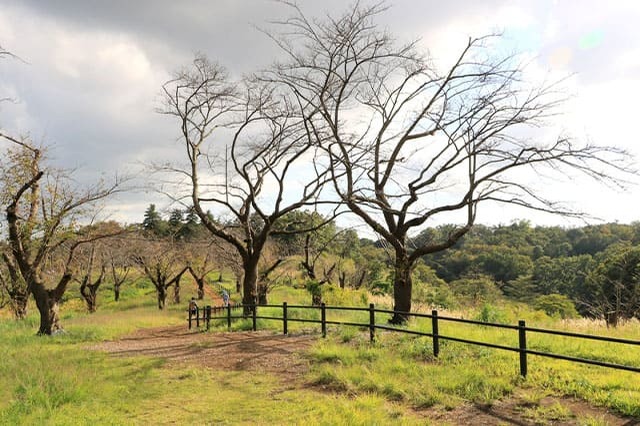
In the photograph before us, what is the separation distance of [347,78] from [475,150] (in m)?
4.60

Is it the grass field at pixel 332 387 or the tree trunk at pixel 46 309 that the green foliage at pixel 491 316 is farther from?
the tree trunk at pixel 46 309

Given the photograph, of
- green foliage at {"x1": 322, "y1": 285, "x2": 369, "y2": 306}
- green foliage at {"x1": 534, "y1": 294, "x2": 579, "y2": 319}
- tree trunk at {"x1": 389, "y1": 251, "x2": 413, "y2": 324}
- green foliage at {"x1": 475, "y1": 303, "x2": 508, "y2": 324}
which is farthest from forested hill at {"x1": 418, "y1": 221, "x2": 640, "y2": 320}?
tree trunk at {"x1": 389, "y1": 251, "x2": 413, "y2": 324}

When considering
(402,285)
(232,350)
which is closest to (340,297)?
(402,285)

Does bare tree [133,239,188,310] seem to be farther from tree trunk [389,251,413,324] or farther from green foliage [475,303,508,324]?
green foliage [475,303,508,324]

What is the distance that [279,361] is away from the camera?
10414 mm

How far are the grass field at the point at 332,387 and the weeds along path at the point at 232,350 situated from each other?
1.81 ft

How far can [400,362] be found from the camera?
348 inches

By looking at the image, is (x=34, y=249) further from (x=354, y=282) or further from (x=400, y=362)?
(x=354, y=282)

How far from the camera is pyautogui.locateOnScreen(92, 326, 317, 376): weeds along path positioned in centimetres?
1026

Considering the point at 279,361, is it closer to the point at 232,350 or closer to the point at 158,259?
the point at 232,350

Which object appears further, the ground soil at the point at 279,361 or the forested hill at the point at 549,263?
the forested hill at the point at 549,263

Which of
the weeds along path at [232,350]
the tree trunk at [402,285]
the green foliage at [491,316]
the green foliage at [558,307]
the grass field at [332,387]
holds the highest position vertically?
the tree trunk at [402,285]

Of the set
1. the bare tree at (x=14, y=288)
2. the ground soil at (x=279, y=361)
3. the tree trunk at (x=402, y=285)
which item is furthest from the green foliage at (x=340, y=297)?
the bare tree at (x=14, y=288)

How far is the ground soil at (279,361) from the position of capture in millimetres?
5988
